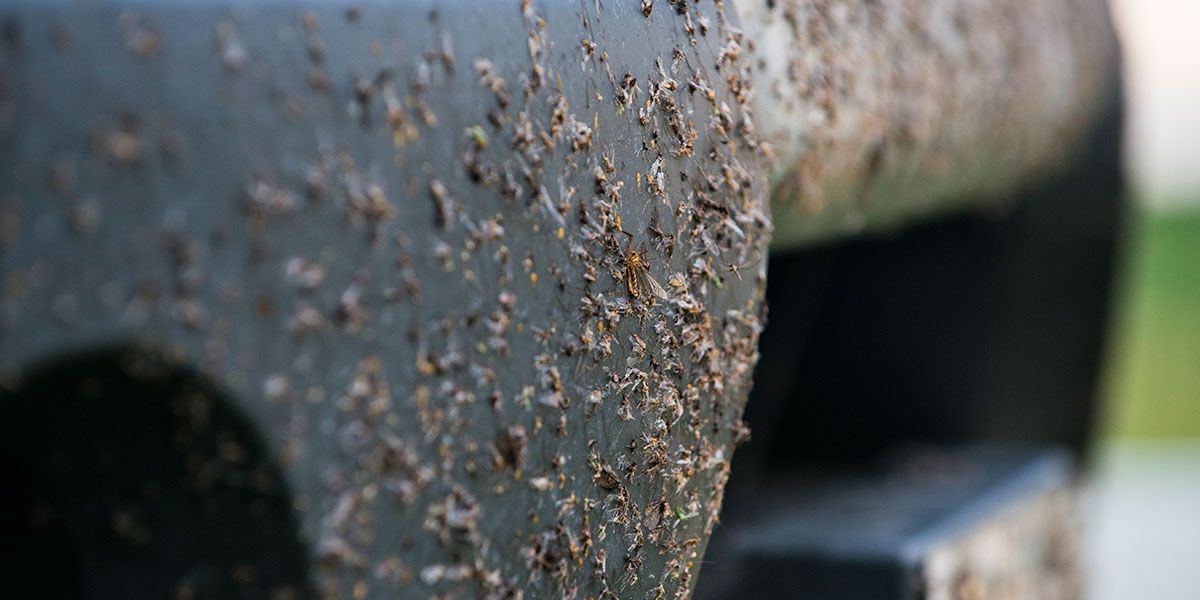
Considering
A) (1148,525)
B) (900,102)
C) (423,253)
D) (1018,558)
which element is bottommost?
(1148,525)

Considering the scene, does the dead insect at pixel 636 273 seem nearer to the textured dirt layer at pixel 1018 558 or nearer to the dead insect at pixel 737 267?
the dead insect at pixel 737 267

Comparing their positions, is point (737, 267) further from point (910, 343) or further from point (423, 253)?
point (910, 343)

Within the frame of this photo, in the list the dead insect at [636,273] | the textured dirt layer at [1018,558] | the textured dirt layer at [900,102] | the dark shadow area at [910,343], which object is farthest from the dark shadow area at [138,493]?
the dark shadow area at [910,343]

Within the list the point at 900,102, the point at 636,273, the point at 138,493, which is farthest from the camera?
the point at 900,102

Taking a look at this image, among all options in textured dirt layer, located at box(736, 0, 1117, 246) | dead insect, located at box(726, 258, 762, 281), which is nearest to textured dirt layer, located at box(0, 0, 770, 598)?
dead insect, located at box(726, 258, 762, 281)

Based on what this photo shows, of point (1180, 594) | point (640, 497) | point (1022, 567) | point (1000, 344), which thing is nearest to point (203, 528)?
point (640, 497)

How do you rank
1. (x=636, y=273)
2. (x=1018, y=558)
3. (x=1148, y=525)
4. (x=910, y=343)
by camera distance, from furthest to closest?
(x=1148, y=525) → (x=910, y=343) → (x=1018, y=558) → (x=636, y=273)

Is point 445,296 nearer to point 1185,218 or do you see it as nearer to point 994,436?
point 994,436

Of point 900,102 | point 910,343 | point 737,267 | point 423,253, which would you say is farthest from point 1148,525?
point 423,253

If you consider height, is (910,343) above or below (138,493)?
below
